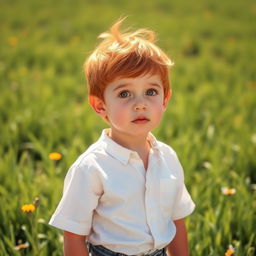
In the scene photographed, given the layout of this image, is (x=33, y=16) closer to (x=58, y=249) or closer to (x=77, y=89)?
(x=77, y=89)

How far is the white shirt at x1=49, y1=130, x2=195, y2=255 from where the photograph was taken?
4.83 ft

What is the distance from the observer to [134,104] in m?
→ 1.46

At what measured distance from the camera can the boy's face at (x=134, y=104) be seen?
1469 mm

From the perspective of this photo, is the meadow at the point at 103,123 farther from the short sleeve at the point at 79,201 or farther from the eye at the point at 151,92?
the eye at the point at 151,92

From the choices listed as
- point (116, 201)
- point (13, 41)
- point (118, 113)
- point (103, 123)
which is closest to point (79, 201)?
point (116, 201)

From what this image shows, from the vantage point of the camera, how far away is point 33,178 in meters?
2.49

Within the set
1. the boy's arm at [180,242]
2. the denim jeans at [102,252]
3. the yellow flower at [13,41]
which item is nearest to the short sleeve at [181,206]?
the boy's arm at [180,242]

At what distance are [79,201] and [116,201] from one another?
0.14 m

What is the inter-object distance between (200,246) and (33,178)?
3.65 ft

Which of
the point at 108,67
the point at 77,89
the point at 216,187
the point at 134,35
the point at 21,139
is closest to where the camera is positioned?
the point at 108,67

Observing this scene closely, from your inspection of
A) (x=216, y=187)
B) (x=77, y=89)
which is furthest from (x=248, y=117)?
(x=77, y=89)

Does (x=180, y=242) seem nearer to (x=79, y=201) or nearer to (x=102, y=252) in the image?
(x=102, y=252)

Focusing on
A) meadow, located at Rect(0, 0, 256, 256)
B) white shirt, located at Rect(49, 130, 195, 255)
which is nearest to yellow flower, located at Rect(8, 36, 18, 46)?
meadow, located at Rect(0, 0, 256, 256)

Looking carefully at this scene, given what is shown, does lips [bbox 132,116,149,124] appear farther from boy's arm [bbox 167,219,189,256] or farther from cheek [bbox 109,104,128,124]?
boy's arm [bbox 167,219,189,256]
